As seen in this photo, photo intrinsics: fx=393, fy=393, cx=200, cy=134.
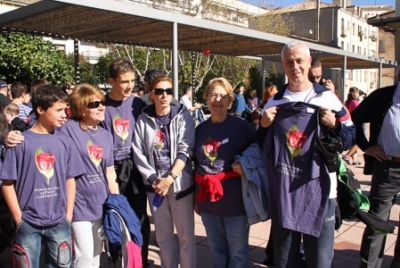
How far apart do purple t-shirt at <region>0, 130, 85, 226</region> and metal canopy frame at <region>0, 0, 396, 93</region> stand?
2.01 meters

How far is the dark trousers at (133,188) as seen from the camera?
3260 mm

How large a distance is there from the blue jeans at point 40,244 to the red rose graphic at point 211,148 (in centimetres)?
115

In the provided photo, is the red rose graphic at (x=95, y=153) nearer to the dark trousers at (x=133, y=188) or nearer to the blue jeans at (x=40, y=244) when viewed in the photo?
the dark trousers at (x=133, y=188)

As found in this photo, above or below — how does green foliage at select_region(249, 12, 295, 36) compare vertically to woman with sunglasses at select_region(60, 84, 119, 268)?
above

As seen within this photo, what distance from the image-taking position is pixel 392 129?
306 cm

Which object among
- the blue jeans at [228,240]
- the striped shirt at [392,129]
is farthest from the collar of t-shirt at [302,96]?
the blue jeans at [228,240]

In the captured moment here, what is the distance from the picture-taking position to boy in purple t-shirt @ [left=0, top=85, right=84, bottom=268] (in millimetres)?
2648

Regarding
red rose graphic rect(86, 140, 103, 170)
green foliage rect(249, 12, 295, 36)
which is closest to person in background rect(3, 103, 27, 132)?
red rose graphic rect(86, 140, 103, 170)

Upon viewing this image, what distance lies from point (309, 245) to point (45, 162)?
188 cm

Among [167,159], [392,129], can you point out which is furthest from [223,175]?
[392,129]

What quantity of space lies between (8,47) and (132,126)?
29.9ft

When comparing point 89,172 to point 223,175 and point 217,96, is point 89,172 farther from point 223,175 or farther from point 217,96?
point 217,96

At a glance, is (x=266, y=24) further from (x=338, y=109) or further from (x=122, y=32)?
(x=338, y=109)

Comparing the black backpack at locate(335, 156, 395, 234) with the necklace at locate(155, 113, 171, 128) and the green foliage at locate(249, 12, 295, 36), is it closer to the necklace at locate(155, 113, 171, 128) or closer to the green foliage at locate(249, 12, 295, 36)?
the necklace at locate(155, 113, 171, 128)
